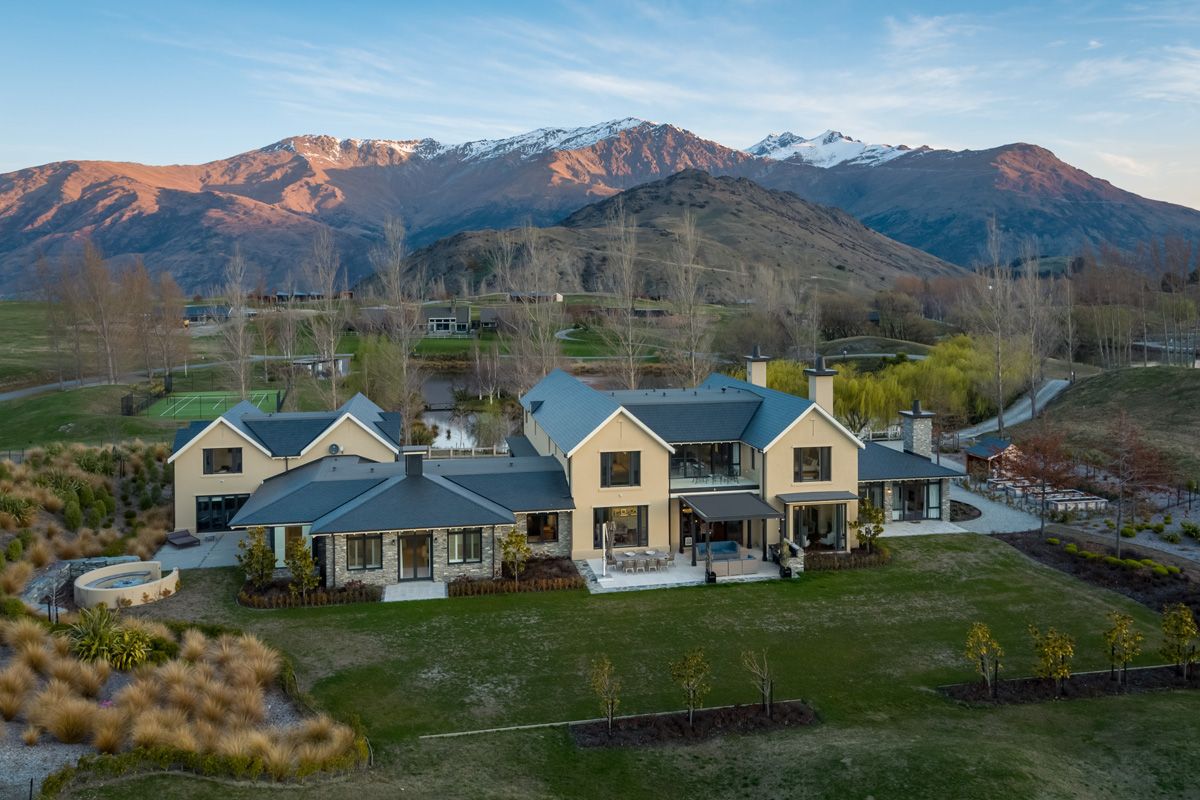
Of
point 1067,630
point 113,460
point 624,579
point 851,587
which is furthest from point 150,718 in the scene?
point 113,460

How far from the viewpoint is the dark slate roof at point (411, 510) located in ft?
77.8

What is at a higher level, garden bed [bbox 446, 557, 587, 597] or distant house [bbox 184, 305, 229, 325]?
distant house [bbox 184, 305, 229, 325]

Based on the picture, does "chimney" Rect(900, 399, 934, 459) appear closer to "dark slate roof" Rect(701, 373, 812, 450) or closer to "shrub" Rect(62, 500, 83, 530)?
"dark slate roof" Rect(701, 373, 812, 450)

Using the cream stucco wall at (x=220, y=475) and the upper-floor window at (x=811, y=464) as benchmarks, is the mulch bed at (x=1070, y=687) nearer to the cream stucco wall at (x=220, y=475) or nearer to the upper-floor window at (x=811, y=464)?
the upper-floor window at (x=811, y=464)

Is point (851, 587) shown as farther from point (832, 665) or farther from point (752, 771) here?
point (752, 771)

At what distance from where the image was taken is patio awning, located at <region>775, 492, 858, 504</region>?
2725cm

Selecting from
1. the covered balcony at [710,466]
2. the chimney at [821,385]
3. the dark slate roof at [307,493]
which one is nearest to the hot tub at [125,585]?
the dark slate roof at [307,493]

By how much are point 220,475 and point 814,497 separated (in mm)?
21305

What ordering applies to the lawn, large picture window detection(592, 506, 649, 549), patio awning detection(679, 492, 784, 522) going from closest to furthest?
the lawn < patio awning detection(679, 492, 784, 522) < large picture window detection(592, 506, 649, 549)

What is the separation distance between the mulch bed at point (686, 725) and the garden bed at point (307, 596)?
31.9 ft

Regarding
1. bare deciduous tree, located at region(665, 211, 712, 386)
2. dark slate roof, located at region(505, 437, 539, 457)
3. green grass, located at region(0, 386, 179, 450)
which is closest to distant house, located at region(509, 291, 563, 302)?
bare deciduous tree, located at region(665, 211, 712, 386)

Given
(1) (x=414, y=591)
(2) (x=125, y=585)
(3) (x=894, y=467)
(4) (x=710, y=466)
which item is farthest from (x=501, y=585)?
(3) (x=894, y=467)

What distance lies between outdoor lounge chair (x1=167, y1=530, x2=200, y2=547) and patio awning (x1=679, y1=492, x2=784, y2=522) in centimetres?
1692

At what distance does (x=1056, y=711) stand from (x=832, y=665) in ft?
15.0
